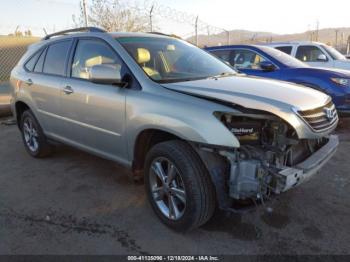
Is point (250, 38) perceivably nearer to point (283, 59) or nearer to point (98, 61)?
point (283, 59)

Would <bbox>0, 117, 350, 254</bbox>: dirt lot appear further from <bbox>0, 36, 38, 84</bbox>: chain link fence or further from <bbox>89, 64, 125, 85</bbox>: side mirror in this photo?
<bbox>0, 36, 38, 84</bbox>: chain link fence

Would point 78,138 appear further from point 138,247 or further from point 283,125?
point 283,125

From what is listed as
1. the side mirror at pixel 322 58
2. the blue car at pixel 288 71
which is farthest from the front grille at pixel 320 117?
the side mirror at pixel 322 58

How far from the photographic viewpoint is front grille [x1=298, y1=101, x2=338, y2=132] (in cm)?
256

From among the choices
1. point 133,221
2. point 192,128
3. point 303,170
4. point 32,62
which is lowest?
point 133,221

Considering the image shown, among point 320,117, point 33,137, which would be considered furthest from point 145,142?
point 33,137

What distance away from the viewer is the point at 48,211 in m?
3.30

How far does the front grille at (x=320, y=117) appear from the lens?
256 centimetres

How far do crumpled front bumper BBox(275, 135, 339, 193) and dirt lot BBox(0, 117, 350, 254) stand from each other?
567mm

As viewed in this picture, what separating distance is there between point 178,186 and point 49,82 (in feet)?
7.68

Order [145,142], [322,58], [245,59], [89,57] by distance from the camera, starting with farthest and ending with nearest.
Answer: [322,58] < [245,59] < [89,57] < [145,142]

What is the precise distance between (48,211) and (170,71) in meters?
1.91

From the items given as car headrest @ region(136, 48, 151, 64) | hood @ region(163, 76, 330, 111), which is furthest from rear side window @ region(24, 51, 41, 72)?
hood @ region(163, 76, 330, 111)

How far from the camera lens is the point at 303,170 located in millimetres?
2527
